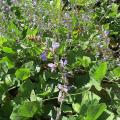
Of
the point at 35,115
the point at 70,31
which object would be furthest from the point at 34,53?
the point at 35,115

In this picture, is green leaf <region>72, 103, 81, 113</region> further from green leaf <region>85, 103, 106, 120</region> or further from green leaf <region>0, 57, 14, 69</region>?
green leaf <region>0, 57, 14, 69</region>

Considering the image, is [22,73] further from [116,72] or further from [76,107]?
[116,72]

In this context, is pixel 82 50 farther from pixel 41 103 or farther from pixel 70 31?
pixel 41 103

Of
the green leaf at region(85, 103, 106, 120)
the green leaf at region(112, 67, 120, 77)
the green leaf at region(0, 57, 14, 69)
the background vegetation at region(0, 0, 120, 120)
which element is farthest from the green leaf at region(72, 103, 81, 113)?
the green leaf at region(0, 57, 14, 69)

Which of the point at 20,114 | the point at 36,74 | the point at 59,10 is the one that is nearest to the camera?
the point at 20,114

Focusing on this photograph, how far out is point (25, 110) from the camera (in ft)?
7.87

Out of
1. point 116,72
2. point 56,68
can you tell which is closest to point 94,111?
point 116,72

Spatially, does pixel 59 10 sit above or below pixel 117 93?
above

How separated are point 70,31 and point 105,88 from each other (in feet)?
1.98

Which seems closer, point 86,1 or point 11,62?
point 11,62

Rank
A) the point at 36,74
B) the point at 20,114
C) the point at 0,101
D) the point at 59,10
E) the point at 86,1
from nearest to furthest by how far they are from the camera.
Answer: the point at 20,114
the point at 0,101
the point at 36,74
the point at 59,10
the point at 86,1

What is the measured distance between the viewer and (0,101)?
263 centimetres

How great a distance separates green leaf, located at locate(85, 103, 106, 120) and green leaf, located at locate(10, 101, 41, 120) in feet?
1.30

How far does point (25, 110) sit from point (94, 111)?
47 cm
